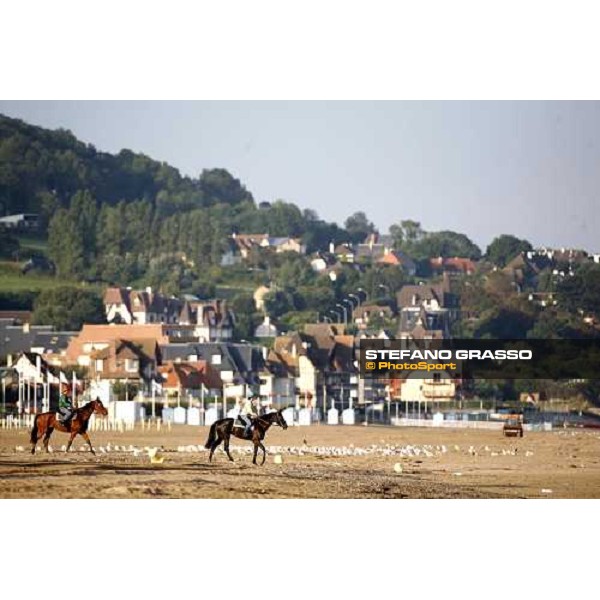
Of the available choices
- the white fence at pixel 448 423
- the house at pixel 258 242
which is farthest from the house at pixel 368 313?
the white fence at pixel 448 423

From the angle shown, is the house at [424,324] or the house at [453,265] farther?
the house at [453,265]

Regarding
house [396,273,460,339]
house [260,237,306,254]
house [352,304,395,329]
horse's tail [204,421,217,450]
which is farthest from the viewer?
house [260,237,306,254]

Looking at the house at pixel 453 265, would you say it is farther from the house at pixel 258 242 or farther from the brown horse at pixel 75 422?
the brown horse at pixel 75 422

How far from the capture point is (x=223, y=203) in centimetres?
6338

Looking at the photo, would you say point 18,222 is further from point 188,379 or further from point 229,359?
point 188,379

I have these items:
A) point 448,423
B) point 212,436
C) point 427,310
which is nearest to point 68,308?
point 427,310

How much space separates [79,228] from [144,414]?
64.9ft

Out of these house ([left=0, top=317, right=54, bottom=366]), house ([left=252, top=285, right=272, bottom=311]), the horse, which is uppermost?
Answer: house ([left=252, top=285, right=272, bottom=311])

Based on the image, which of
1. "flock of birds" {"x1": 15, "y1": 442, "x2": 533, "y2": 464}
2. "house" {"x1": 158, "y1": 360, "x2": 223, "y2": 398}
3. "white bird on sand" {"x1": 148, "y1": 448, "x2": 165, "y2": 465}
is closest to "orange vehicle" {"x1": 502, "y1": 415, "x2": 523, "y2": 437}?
"flock of birds" {"x1": 15, "y1": 442, "x2": 533, "y2": 464}

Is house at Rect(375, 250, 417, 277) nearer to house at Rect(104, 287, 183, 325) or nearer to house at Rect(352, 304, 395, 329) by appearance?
house at Rect(352, 304, 395, 329)
